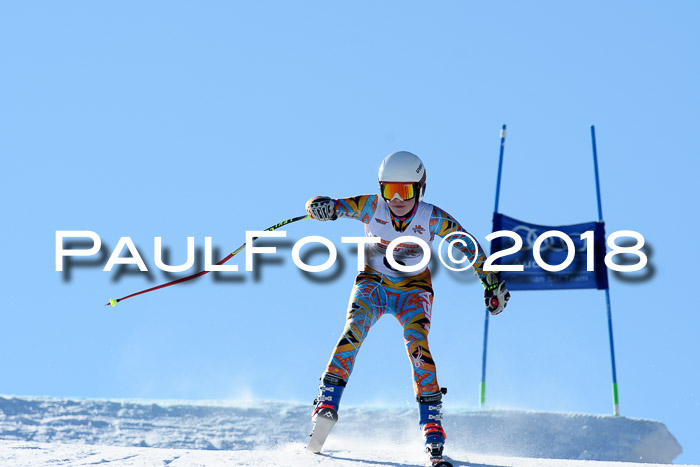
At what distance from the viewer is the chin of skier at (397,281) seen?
249 inches

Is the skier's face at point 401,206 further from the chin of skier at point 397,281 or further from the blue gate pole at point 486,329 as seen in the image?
the blue gate pole at point 486,329

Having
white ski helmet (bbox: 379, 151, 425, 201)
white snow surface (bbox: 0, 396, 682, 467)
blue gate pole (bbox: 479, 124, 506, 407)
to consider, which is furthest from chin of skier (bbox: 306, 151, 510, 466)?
blue gate pole (bbox: 479, 124, 506, 407)

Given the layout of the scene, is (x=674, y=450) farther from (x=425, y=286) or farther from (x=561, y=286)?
(x=425, y=286)

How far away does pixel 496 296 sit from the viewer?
22.4ft

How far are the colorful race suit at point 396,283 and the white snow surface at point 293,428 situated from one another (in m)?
4.43

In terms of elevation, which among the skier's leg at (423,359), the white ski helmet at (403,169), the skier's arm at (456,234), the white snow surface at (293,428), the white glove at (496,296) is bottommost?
the white snow surface at (293,428)

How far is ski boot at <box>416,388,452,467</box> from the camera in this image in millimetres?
6008

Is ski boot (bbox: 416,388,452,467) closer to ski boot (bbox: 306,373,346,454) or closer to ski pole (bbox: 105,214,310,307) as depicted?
ski boot (bbox: 306,373,346,454)

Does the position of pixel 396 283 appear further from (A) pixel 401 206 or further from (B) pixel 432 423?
(B) pixel 432 423

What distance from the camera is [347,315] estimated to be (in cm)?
658

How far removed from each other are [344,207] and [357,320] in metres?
0.85

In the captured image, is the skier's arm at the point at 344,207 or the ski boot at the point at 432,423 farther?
the skier's arm at the point at 344,207

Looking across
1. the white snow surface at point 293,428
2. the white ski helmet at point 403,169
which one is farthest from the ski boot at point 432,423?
the white snow surface at point 293,428

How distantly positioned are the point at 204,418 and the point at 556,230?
594cm
